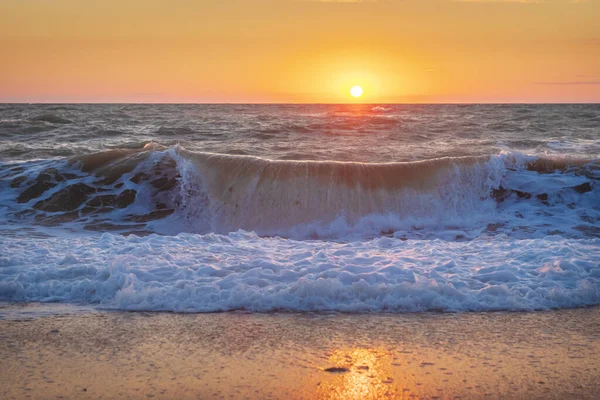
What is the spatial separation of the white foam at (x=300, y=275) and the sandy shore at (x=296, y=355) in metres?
0.23

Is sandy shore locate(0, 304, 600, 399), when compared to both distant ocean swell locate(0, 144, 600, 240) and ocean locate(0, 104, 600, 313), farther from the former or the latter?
distant ocean swell locate(0, 144, 600, 240)

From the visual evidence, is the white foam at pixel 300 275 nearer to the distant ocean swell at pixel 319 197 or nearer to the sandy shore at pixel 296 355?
the sandy shore at pixel 296 355

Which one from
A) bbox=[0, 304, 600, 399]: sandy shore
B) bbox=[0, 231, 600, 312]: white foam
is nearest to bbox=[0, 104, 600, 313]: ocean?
bbox=[0, 231, 600, 312]: white foam

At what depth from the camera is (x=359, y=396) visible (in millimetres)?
2795

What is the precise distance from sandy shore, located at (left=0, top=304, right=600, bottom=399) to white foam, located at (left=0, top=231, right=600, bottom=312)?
228mm

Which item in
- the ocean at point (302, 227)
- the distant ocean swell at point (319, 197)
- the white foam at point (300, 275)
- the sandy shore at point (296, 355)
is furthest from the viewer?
the distant ocean swell at point (319, 197)

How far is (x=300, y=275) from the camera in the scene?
493 centimetres

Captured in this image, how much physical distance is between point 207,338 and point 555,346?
7.84ft

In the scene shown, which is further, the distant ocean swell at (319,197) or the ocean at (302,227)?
the distant ocean swell at (319,197)

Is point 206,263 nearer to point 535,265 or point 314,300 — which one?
point 314,300

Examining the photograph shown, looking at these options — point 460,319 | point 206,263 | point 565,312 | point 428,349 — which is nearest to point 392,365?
point 428,349

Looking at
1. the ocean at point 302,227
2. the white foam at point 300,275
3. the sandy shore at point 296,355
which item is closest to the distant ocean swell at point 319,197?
the ocean at point 302,227

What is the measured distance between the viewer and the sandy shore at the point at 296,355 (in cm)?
290

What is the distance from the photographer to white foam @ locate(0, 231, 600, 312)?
4410 millimetres
